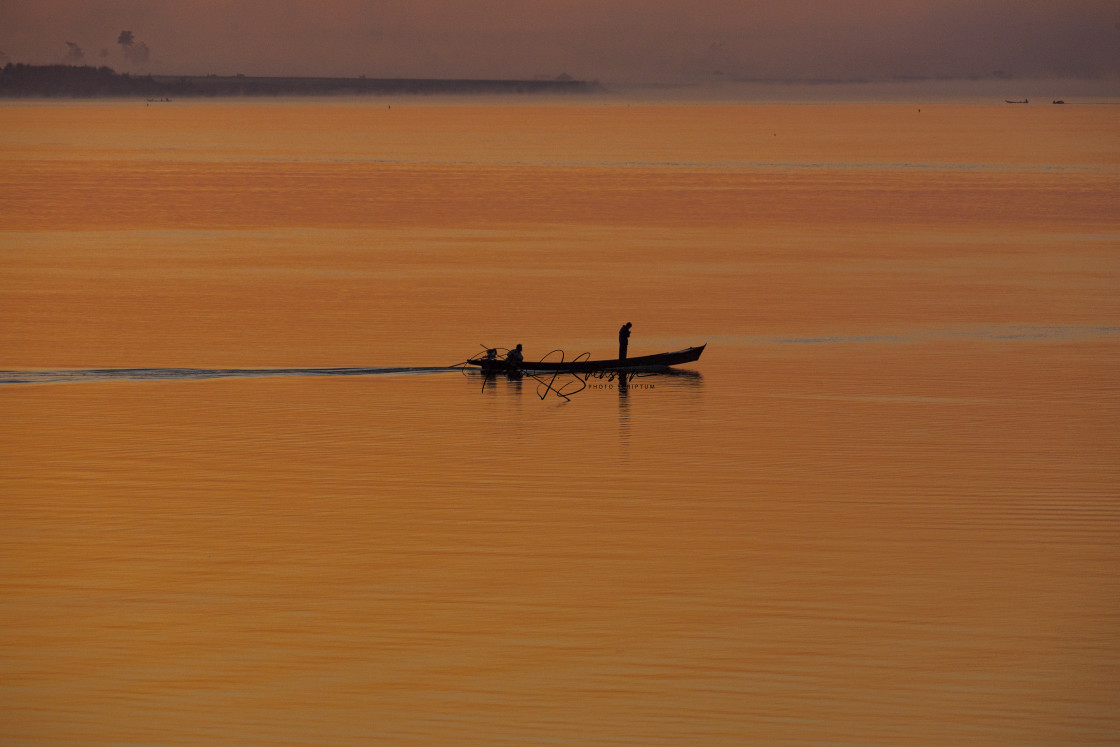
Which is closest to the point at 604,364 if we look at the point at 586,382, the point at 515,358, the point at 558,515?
the point at 586,382

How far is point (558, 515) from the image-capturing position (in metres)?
30.5

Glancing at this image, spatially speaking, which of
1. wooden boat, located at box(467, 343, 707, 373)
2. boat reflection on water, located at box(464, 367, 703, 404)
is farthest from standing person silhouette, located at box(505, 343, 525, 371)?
boat reflection on water, located at box(464, 367, 703, 404)

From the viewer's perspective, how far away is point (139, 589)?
1009 inches

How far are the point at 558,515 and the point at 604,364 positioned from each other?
17.4 m

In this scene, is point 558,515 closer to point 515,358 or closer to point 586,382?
point 515,358

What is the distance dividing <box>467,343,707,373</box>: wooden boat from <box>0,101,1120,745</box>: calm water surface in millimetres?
781

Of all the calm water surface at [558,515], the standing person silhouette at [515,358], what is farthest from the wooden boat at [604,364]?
the calm water surface at [558,515]

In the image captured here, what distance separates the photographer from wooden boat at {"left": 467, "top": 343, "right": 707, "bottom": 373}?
4675 centimetres

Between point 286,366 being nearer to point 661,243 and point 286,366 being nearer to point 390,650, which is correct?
point 390,650

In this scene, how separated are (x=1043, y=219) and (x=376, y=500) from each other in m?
93.5

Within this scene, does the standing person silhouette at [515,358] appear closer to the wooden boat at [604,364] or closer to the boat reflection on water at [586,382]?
the wooden boat at [604,364]

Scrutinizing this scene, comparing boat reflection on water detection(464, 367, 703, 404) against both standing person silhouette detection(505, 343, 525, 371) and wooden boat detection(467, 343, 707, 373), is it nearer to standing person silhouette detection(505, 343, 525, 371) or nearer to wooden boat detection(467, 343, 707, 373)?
wooden boat detection(467, 343, 707, 373)

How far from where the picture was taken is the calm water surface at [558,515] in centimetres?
2106

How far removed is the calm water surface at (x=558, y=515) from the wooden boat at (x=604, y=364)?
781 millimetres
